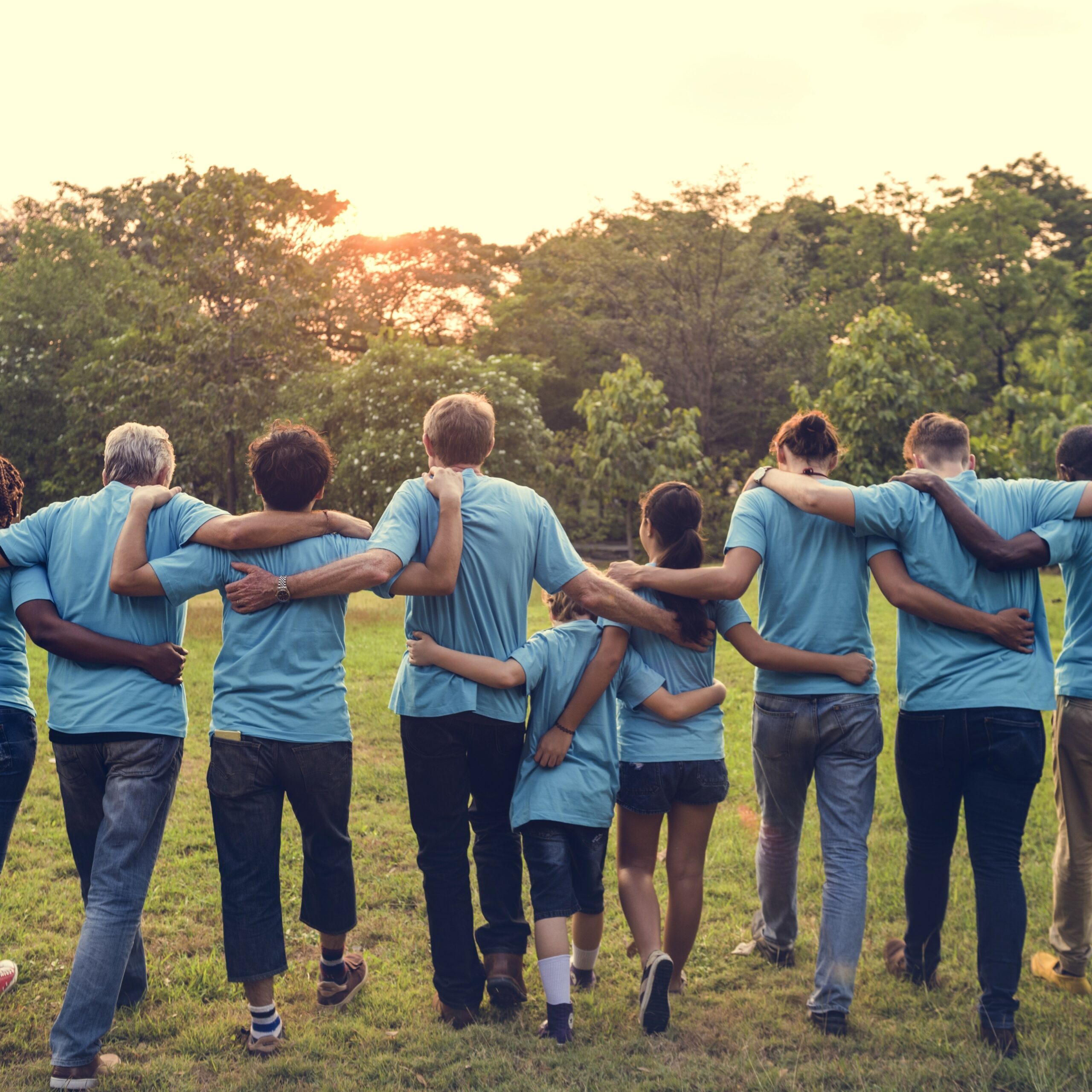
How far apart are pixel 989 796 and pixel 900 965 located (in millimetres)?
933

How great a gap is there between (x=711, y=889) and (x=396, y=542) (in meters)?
2.78

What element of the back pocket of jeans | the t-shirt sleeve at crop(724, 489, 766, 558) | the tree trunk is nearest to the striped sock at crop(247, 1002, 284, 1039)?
the back pocket of jeans

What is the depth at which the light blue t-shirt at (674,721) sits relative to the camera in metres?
3.69

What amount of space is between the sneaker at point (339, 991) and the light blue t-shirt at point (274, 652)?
0.99m

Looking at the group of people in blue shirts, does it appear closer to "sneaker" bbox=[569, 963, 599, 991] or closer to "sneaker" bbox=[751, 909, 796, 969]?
"sneaker" bbox=[569, 963, 599, 991]

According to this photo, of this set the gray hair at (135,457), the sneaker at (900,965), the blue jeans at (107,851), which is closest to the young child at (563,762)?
the blue jeans at (107,851)

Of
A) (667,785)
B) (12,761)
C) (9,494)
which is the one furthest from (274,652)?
(667,785)

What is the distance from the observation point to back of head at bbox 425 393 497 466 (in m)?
3.70

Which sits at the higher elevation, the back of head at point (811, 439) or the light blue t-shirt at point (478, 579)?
the back of head at point (811, 439)

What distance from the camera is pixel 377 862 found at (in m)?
5.51

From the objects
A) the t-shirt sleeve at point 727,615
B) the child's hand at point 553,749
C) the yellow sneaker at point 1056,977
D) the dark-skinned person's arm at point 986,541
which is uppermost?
the dark-skinned person's arm at point 986,541

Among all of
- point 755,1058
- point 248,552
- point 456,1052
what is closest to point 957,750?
point 755,1058

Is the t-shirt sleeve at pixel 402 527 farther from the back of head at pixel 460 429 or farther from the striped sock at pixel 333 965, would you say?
the striped sock at pixel 333 965

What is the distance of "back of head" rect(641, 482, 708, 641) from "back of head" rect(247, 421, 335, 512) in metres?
1.16
